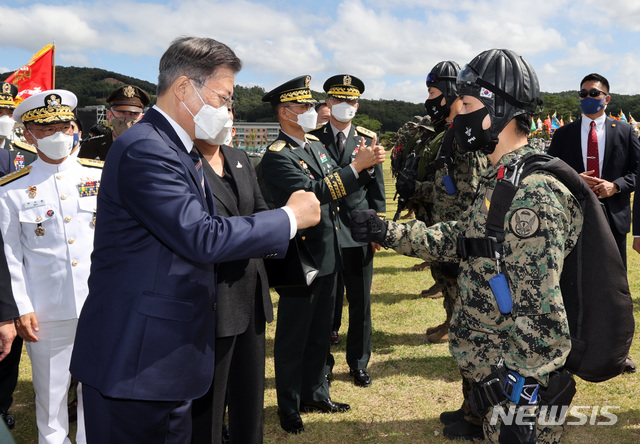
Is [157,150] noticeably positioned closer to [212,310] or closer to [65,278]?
[212,310]

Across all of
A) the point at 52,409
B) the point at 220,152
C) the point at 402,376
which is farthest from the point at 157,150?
the point at 402,376

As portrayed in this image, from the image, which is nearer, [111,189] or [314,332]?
[111,189]

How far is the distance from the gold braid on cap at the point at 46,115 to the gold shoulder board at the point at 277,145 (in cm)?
156

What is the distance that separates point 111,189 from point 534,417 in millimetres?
2157

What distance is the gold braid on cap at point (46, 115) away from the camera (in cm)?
358

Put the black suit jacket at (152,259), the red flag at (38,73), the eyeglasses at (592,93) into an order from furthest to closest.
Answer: the red flag at (38,73), the eyeglasses at (592,93), the black suit jacket at (152,259)

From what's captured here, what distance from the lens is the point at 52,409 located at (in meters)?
3.54

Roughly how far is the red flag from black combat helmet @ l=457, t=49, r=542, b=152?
421 inches

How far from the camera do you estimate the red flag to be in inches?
421

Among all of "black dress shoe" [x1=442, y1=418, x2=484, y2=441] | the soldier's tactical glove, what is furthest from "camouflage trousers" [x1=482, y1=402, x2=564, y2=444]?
"black dress shoe" [x1=442, y1=418, x2=484, y2=441]

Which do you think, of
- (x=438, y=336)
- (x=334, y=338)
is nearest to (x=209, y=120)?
(x=334, y=338)

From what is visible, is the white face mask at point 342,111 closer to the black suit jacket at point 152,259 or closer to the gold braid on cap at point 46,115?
the gold braid on cap at point 46,115

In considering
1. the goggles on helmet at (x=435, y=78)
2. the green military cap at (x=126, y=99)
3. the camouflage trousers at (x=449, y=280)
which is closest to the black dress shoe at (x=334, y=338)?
the camouflage trousers at (x=449, y=280)

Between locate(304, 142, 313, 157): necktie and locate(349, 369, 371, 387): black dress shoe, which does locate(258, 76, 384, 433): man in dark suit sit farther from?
locate(349, 369, 371, 387): black dress shoe
